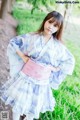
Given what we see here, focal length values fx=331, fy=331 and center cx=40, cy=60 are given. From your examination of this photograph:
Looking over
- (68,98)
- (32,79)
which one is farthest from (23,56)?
(68,98)

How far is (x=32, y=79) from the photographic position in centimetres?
255

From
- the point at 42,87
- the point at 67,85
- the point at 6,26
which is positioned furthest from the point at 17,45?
the point at 6,26

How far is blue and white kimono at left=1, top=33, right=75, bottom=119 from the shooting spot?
2490mm

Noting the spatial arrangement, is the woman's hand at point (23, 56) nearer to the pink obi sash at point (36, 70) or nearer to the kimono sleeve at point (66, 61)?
the pink obi sash at point (36, 70)

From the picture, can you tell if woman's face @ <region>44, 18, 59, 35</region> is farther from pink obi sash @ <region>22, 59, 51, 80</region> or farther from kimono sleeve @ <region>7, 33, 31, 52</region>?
pink obi sash @ <region>22, 59, 51, 80</region>

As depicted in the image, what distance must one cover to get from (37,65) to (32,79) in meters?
0.12

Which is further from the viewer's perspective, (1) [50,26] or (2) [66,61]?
(2) [66,61]

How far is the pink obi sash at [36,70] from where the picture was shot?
98.8 inches

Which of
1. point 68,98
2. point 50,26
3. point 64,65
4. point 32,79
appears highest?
point 50,26

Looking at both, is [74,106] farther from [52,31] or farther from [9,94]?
[52,31]

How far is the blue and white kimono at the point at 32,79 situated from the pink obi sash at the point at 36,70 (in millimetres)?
30

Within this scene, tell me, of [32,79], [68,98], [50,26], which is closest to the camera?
[50,26]

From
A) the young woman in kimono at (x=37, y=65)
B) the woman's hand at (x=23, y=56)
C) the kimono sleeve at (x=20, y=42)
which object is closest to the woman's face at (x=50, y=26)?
the young woman in kimono at (x=37, y=65)

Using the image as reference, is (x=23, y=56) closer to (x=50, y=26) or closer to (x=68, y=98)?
(x=50, y=26)
